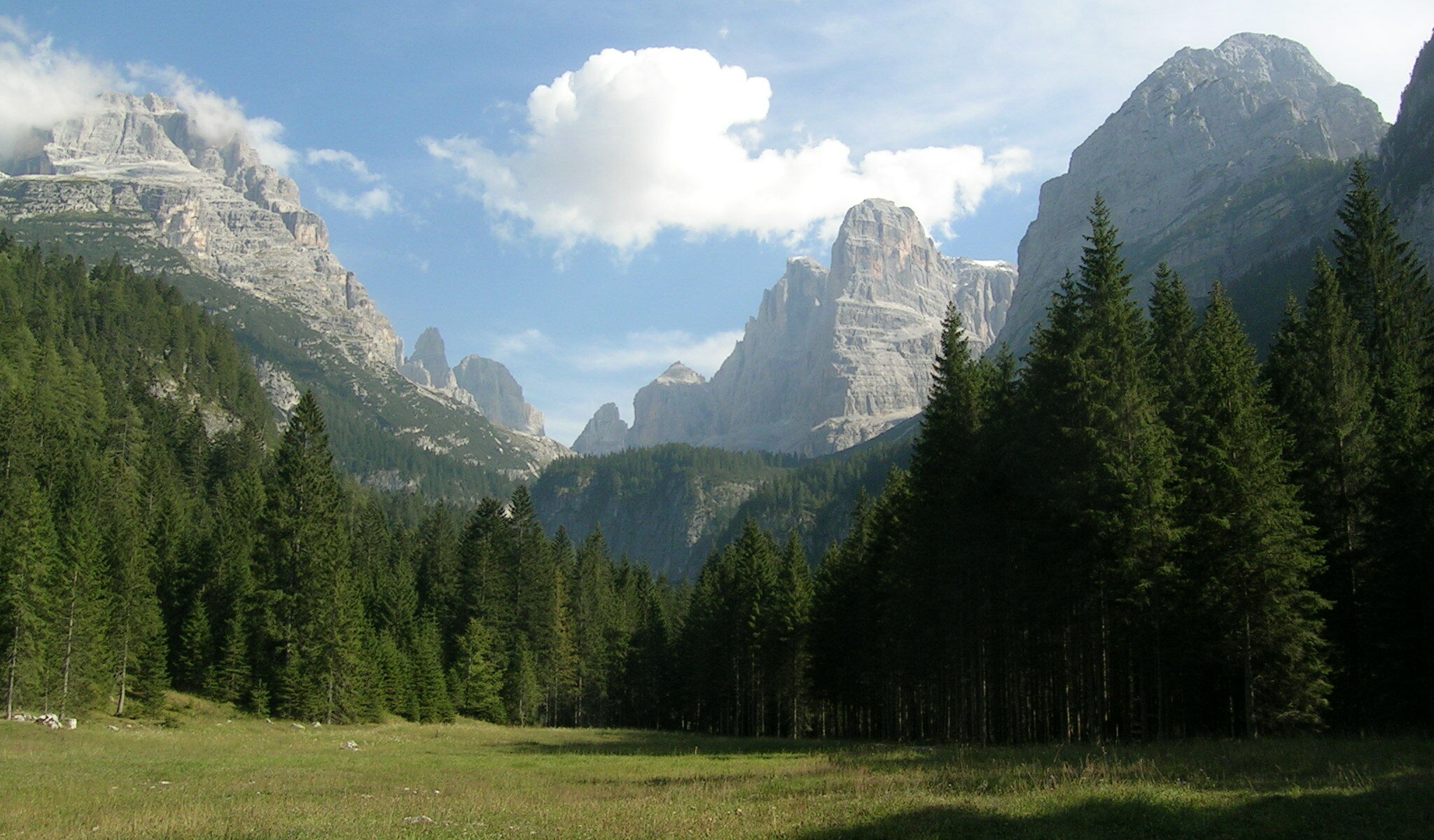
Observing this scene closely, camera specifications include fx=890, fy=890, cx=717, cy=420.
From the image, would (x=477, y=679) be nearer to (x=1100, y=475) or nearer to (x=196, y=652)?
(x=196, y=652)

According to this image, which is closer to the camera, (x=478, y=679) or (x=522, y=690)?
(x=478, y=679)

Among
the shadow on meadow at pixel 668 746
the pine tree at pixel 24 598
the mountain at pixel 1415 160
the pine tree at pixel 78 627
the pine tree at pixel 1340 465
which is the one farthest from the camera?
the mountain at pixel 1415 160

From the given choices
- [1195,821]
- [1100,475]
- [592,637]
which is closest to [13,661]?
[592,637]

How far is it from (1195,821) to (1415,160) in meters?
170

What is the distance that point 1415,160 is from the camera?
461ft

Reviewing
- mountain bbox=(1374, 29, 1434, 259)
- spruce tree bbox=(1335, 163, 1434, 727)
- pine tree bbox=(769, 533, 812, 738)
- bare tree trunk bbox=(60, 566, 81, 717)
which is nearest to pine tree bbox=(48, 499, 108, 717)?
bare tree trunk bbox=(60, 566, 81, 717)

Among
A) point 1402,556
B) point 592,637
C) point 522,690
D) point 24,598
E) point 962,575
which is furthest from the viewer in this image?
point 592,637

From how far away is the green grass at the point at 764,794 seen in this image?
1345cm

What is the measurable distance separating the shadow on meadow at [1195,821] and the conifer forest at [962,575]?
12.8 meters

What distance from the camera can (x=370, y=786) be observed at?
2327cm

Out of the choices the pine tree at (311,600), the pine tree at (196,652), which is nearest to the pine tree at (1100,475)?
the pine tree at (311,600)

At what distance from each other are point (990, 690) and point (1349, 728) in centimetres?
1635

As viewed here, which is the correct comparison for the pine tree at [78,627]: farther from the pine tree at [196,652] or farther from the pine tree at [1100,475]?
the pine tree at [1100,475]

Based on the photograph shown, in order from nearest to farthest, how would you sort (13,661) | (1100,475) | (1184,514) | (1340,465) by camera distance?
(1100,475) < (1184,514) < (1340,465) < (13,661)
